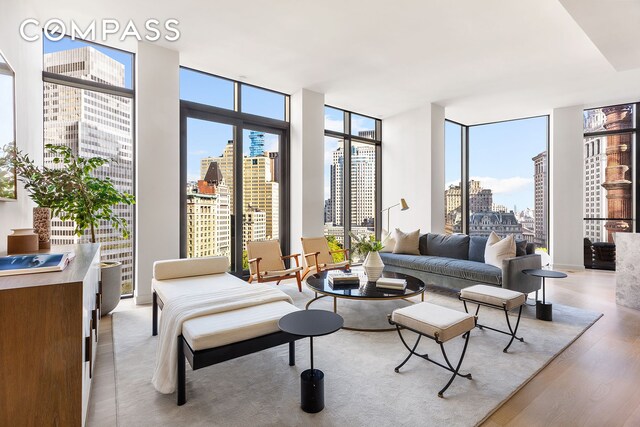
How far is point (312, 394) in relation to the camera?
6.47 feet

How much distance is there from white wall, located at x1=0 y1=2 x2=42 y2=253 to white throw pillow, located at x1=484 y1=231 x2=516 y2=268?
16.8 ft

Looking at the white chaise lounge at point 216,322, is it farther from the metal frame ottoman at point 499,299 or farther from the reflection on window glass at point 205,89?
the reflection on window glass at point 205,89

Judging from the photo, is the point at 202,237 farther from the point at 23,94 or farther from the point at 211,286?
the point at 23,94

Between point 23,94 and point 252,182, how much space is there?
318 cm

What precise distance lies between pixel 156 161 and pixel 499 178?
744cm

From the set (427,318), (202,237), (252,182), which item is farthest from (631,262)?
(202,237)

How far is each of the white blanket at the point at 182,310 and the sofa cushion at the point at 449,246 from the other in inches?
138

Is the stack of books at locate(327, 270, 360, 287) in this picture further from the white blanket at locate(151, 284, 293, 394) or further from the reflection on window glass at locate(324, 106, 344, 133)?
the reflection on window glass at locate(324, 106, 344, 133)

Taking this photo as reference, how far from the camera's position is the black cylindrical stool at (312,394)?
6.47 feet

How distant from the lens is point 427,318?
2332 mm

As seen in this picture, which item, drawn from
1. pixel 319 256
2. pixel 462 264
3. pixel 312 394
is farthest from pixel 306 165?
pixel 312 394

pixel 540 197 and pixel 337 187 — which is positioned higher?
pixel 337 187

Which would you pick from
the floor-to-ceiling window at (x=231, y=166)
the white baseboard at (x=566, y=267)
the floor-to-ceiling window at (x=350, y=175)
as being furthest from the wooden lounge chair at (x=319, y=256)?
the white baseboard at (x=566, y=267)

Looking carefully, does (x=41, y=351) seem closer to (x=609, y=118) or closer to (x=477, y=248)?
(x=477, y=248)
